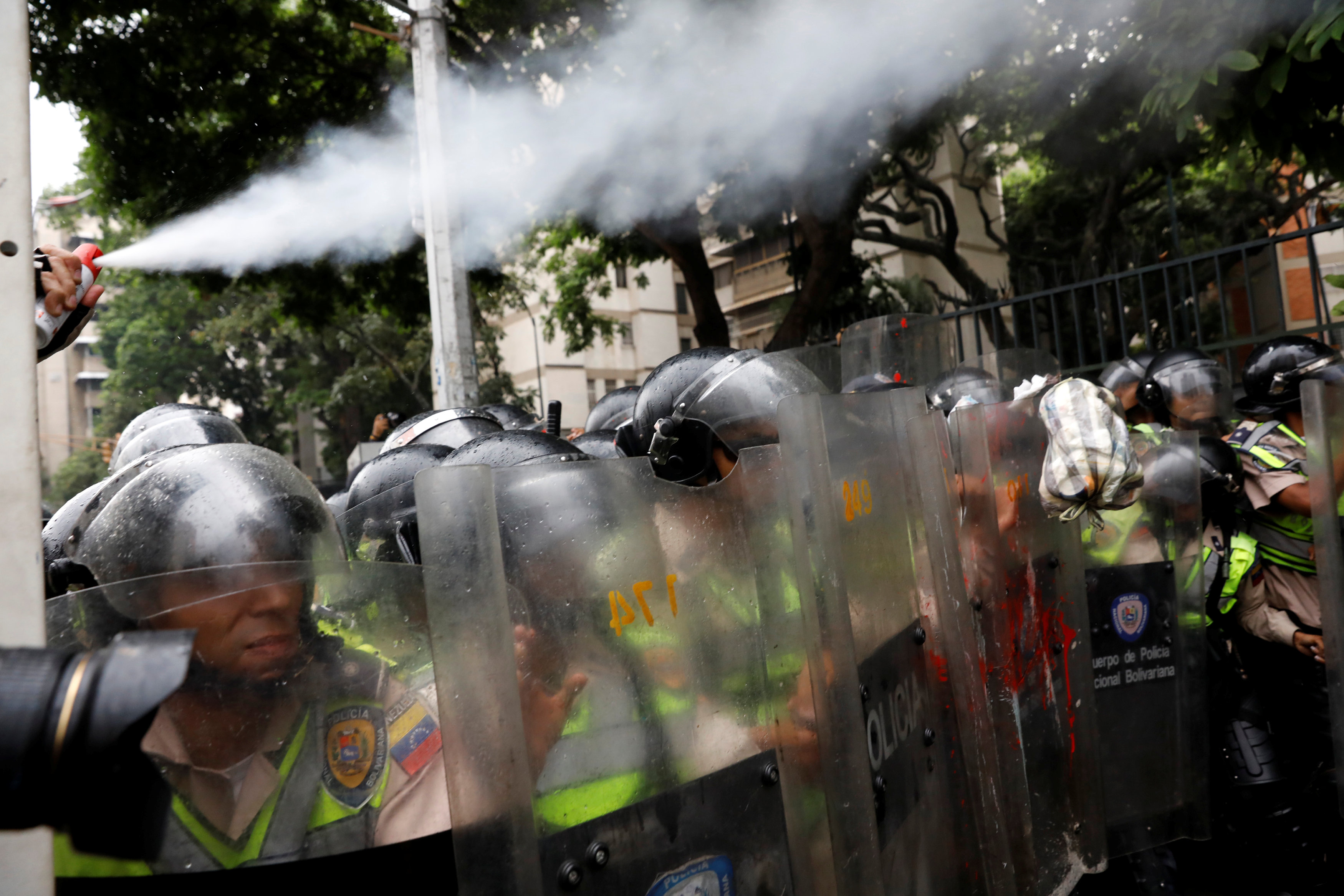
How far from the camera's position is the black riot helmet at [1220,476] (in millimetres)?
3375

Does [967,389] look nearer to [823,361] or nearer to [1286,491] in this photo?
[1286,491]

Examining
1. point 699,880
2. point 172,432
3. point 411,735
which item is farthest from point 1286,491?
point 172,432

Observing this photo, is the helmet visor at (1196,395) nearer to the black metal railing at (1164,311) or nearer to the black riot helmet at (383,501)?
the black metal railing at (1164,311)

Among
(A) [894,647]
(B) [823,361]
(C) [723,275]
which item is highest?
(C) [723,275]

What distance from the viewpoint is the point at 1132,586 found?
A: 2.96 meters

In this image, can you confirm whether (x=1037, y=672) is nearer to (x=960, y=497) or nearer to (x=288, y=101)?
(x=960, y=497)

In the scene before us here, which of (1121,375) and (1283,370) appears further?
(1121,375)

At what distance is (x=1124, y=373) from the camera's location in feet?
16.1

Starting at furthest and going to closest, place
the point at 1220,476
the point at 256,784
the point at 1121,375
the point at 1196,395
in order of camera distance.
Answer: the point at 1121,375 → the point at 1196,395 → the point at 1220,476 → the point at 256,784

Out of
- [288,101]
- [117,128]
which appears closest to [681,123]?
[288,101]

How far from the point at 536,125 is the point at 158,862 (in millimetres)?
8325

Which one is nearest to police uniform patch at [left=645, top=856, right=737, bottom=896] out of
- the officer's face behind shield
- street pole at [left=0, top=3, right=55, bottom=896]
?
the officer's face behind shield

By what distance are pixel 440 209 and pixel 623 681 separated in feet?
17.9

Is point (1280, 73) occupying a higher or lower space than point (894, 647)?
higher
